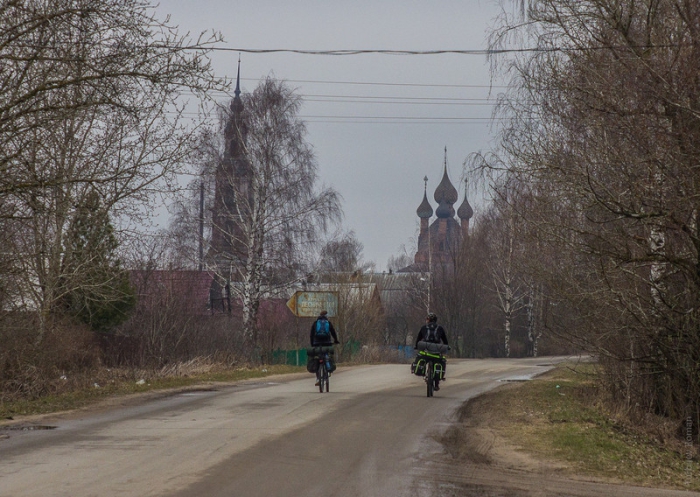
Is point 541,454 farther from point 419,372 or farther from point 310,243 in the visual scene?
point 310,243

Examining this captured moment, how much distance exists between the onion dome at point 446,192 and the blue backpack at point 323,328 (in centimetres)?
11196

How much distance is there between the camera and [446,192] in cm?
13488

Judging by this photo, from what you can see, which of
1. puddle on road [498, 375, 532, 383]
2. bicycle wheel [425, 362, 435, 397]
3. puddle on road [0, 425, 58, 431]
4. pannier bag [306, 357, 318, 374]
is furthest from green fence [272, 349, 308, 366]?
puddle on road [0, 425, 58, 431]

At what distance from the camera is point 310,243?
1309 inches

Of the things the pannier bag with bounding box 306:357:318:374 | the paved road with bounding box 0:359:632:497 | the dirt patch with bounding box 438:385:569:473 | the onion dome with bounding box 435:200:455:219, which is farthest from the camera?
the onion dome with bounding box 435:200:455:219

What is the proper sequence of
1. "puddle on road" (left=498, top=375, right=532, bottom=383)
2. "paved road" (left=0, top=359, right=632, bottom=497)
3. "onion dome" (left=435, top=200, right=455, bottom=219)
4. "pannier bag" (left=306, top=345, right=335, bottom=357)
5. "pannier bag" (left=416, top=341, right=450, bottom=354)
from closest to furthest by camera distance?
"paved road" (left=0, top=359, right=632, bottom=497) < "pannier bag" (left=416, top=341, right=450, bottom=354) < "pannier bag" (left=306, top=345, right=335, bottom=357) < "puddle on road" (left=498, top=375, right=532, bottom=383) < "onion dome" (left=435, top=200, right=455, bottom=219)

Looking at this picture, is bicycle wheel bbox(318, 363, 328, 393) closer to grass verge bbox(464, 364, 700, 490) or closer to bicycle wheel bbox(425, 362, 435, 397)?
bicycle wheel bbox(425, 362, 435, 397)

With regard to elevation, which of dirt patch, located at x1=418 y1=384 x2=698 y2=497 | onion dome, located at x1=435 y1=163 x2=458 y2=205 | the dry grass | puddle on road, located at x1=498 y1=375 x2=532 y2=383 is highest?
onion dome, located at x1=435 y1=163 x2=458 y2=205

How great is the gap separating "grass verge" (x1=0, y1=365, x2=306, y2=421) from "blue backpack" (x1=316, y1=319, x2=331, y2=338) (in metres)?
3.57

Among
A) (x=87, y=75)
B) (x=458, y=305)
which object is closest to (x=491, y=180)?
(x=87, y=75)

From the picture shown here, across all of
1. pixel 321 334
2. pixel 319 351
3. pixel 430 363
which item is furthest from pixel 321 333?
pixel 430 363

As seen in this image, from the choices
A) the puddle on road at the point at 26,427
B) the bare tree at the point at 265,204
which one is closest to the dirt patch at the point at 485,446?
the puddle on road at the point at 26,427

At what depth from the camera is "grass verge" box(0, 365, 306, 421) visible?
A: 15.4 metres

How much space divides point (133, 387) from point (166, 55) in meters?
9.17
